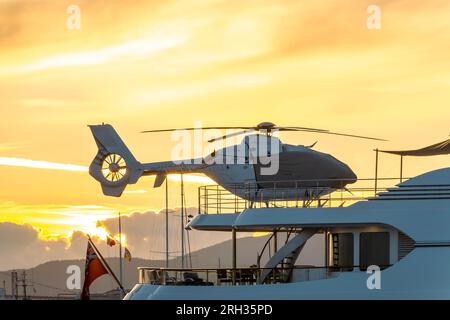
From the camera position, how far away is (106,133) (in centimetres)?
5653

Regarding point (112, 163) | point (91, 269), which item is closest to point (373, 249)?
point (112, 163)

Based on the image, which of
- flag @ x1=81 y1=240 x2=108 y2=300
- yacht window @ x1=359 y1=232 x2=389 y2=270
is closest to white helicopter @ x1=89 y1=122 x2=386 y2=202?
yacht window @ x1=359 y1=232 x2=389 y2=270

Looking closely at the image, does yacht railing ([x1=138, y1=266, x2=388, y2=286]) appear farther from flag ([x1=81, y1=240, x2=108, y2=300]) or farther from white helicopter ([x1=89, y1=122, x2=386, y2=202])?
flag ([x1=81, y1=240, x2=108, y2=300])

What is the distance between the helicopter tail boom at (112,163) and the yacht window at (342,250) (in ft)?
37.8

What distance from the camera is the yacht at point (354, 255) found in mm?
44750

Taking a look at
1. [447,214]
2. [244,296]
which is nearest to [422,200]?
[447,214]

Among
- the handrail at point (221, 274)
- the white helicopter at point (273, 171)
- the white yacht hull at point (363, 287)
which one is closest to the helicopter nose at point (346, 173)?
the white helicopter at point (273, 171)

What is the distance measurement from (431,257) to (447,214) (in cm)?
162

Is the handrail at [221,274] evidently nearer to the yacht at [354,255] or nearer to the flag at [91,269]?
the yacht at [354,255]

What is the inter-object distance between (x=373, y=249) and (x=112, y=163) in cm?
1478

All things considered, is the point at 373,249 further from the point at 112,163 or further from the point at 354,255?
the point at 112,163

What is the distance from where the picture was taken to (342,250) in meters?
47.6

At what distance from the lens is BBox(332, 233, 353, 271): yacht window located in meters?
47.1

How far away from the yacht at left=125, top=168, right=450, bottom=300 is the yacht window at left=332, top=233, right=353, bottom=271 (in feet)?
0.12
